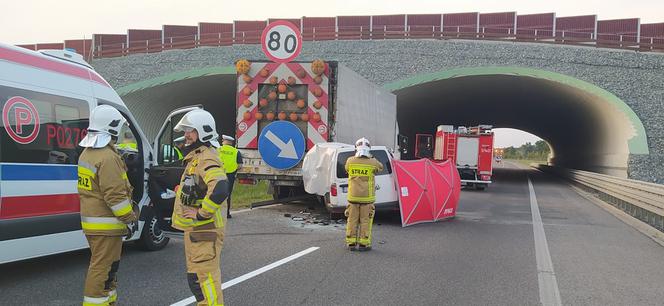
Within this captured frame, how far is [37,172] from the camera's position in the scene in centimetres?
534

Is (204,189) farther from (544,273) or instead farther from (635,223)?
(635,223)

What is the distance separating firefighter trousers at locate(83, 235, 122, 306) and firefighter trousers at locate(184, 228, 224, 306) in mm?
740

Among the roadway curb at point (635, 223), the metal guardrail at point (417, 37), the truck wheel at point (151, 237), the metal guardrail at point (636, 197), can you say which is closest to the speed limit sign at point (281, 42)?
the truck wheel at point (151, 237)

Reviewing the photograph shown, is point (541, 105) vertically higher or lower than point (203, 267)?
higher

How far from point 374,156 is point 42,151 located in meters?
6.56

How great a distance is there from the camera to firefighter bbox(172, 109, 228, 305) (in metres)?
3.86

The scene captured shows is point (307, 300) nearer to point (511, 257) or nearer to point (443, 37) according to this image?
point (511, 257)

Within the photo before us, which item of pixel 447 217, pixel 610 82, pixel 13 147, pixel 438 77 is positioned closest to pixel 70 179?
pixel 13 147

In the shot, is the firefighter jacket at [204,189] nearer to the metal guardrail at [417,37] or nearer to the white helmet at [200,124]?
the white helmet at [200,124]

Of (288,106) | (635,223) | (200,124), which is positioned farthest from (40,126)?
(635,223)

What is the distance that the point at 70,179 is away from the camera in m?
5.69

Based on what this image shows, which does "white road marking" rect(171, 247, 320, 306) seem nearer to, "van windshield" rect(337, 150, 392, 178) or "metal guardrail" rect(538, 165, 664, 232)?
"van windshield" rect(337, 150, 392, 178)

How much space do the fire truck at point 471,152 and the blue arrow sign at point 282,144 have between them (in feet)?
41.9

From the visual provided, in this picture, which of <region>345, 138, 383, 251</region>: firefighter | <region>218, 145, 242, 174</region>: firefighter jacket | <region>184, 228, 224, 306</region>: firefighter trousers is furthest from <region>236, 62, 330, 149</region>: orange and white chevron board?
<region>184, 228, 224, 306</region>: firefighter trousers
